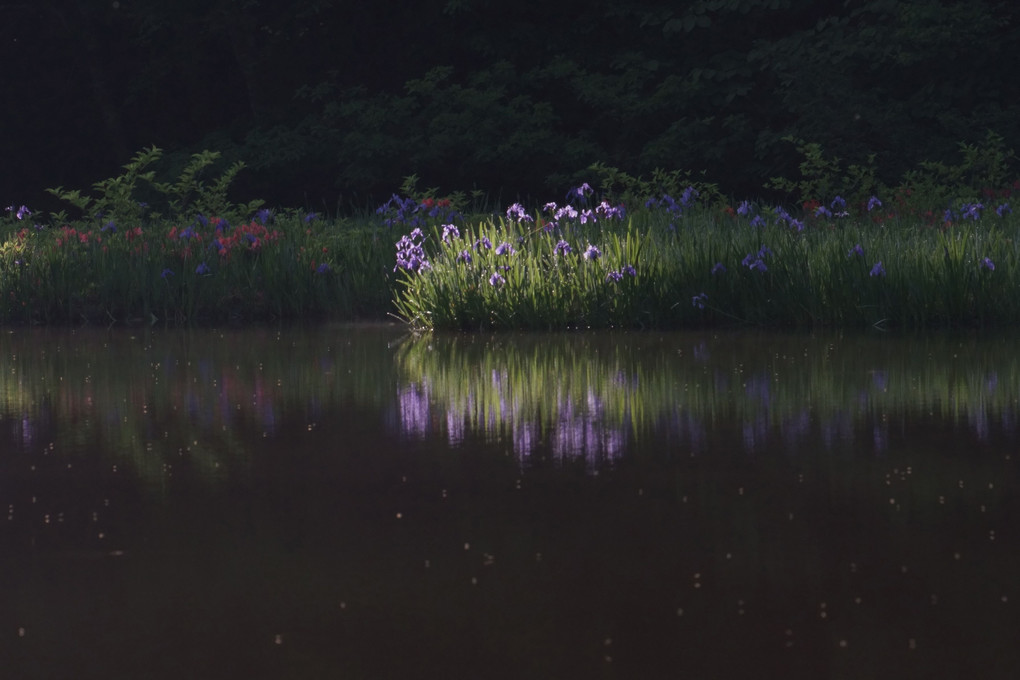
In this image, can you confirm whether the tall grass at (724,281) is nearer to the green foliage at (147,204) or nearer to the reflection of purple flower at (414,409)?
the reflection of purple flower at (414,409)

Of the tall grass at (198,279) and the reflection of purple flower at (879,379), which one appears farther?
the tall grass at (198,279)

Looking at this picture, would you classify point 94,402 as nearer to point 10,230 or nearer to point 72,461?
point 72,461

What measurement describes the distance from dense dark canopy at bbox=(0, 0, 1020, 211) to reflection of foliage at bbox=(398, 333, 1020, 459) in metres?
8.26

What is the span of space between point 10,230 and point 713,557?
37.3 feet

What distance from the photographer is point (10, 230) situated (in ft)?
43.6

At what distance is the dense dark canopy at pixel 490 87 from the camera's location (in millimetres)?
18084

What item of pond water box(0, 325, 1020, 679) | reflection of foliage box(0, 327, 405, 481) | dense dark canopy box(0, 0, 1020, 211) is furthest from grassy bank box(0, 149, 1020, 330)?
dense dark canopy box(0, 0, 1020, 211)

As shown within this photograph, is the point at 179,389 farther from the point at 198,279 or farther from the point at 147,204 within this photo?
the point at 147,204

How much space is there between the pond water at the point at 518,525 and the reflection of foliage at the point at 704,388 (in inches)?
1.1

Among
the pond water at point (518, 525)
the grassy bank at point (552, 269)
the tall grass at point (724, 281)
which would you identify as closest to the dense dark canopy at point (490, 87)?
the grassy bank at point (552, 269)

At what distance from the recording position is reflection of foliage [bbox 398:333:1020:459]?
4.82 meters

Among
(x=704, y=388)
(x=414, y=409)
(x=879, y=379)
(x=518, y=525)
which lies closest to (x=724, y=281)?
(x=879, y=379)

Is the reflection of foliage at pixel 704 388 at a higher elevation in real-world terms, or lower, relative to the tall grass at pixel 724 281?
lower

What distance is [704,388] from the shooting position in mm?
5836
